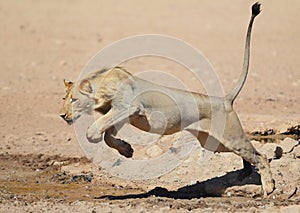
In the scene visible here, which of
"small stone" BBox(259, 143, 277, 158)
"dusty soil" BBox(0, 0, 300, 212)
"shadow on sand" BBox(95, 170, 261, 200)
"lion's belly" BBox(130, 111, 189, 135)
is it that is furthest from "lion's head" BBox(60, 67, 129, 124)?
"small stone" BBox(259, 143, 277, 158)

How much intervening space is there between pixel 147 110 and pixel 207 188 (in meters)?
1.17

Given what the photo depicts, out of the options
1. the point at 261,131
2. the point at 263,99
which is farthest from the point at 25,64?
the point at 261,131

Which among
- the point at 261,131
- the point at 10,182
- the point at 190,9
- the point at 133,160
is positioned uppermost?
the point at 190,9

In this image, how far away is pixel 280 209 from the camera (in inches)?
246

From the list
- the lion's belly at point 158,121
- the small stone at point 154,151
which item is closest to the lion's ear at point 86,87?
the lion's belly at point 158,121

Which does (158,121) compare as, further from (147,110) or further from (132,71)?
(132,71)

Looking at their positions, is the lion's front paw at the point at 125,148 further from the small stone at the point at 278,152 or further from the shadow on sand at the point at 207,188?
the small stone at the point at 278,152

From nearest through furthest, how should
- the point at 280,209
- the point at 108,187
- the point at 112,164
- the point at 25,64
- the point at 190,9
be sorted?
the point at 280,209 → the point at 108,187 → the point at 112,164 → the point at 25,64 → the point at 190,9

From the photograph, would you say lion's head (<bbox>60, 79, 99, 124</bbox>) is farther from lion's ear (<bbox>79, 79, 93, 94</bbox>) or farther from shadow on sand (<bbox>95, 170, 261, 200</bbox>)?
shadow on sand (<bbox>95, 170, 261, 200</bbox>)

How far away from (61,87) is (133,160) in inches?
175

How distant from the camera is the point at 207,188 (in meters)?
7.27

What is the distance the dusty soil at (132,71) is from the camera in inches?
274

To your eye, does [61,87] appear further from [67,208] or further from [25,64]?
[67,208]

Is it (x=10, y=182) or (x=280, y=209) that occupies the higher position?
(x=280, y=209)
